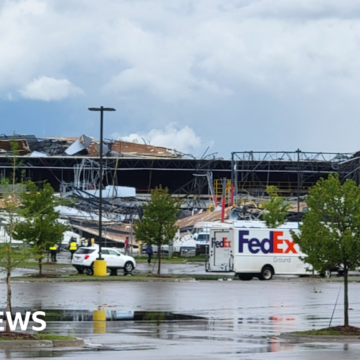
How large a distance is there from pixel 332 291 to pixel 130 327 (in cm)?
1694

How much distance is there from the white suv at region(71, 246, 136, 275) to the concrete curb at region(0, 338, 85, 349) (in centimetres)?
2896

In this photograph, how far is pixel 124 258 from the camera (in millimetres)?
46469

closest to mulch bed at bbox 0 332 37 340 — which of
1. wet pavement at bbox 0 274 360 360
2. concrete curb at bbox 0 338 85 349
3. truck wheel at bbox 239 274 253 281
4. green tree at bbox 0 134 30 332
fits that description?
concrete curb at bbox 0 338 85 349

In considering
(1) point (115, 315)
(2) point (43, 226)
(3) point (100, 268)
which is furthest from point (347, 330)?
(2) point (43, 226)

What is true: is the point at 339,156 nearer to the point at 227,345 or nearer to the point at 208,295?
the point at 208,295

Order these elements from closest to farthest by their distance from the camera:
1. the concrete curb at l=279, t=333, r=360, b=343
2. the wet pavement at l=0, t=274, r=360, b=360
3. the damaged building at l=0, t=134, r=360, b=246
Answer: the wet pavement at l=0, t=274, r=360, b=360 < the concrete curb at l=279, t=333, r=360, b=343 < the damaged building at l=0, t=134, r=360, b=246

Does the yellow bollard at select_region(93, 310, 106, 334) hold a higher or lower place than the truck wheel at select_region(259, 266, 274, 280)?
lower

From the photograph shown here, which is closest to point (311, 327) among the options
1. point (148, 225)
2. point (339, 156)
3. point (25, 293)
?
point (25, 293)

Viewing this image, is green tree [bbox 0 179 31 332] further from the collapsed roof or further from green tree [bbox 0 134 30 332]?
the collapsed roof

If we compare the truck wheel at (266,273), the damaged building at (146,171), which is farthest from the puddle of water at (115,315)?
the damaged building at (146,171)

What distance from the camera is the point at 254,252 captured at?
4466 centimetres

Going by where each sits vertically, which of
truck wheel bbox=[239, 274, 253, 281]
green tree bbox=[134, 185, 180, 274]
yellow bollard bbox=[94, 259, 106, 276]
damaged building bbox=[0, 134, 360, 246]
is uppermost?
damaged building bbox=[0, 134, 360, 246]

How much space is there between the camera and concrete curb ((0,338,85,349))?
15.2 meters

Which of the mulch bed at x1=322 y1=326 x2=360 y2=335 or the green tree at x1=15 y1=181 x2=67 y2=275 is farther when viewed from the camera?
the green tree at x1=15 y1=181 x2=67 y2=275
